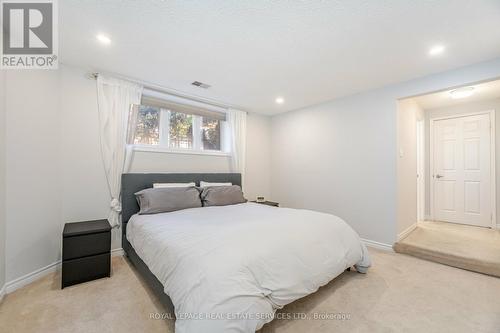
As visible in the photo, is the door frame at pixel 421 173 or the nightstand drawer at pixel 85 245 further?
the door frame at pixel 421 173

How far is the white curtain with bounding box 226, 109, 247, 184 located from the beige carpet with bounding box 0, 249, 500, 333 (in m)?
2.45

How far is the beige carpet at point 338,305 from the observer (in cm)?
158

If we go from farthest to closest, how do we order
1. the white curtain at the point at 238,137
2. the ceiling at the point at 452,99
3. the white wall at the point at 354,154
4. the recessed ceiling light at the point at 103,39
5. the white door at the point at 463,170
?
the white curtain at the point at 238,137, the white door at the point at 463,170, the ceiling at the point at 452,99, the white wall at the point at 354,154, the recessed ceiling light at the point at 103,39

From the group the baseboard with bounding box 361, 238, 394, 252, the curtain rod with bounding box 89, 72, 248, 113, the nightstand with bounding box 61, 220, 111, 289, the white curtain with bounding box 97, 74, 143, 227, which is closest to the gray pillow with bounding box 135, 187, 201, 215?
the white curtain with bounding box 97, 74, 143, 227

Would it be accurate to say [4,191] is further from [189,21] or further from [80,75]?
[189,21]

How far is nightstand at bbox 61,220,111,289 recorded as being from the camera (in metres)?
2.08

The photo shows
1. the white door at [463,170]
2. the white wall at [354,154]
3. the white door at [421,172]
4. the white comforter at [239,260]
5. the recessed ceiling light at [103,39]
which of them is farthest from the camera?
the white door at [421,172]

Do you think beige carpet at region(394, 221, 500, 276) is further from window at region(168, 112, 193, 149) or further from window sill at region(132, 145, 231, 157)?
window at region(168, 112, 193, 149)

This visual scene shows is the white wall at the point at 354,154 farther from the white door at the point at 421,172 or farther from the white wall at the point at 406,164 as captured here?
the white door at the point at 421,172

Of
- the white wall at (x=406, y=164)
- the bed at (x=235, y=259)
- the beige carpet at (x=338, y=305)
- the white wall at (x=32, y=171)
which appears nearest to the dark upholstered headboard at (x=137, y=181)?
the bed at (x=235, y=259)

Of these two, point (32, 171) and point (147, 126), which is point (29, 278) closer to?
point (32, 171)

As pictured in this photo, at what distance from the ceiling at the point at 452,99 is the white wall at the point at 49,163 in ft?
16.1

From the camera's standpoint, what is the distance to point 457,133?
418cm

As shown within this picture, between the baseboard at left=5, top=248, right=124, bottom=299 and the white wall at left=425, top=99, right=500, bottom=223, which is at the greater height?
the white wall at left=425, top=99, right=500, bottom=223
